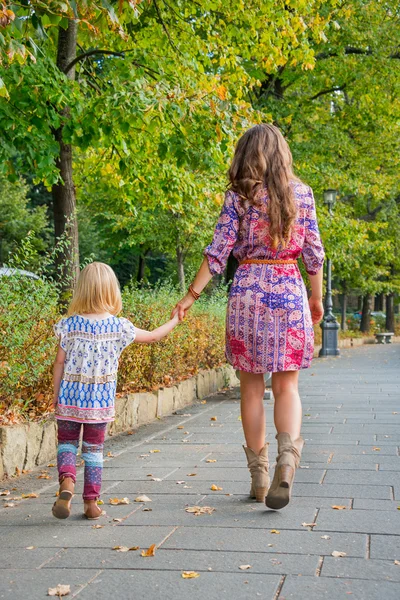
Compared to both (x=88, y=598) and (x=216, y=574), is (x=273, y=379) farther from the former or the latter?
(x=88, y=598)

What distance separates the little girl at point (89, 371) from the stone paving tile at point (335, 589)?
1613 millimetres

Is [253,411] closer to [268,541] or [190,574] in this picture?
[268,541]

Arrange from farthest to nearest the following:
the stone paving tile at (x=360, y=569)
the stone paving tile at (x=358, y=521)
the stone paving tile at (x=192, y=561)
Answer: the stone paving tile at (x=358, y=521) → the stone paving tile at (x=192, y=561) → the stone paving tile at (x=360, y=569)

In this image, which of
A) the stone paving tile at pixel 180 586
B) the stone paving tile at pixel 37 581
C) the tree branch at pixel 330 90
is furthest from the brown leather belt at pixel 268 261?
the tree branch at pixel 330 90

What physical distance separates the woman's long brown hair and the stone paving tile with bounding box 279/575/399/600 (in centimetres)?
189

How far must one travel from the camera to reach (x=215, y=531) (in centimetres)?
424

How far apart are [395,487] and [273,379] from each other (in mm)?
1188

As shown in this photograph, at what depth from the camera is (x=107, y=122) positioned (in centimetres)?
1009

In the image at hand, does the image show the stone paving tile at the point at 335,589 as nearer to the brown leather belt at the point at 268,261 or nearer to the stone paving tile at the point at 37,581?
the stone paving tile at the point at 37,581

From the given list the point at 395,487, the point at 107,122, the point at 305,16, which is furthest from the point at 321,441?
the point at 305,16

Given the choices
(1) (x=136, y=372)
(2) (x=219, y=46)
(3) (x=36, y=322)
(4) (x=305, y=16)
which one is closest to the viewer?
(3) (x=36, y=322)

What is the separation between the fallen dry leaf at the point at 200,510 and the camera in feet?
15.4

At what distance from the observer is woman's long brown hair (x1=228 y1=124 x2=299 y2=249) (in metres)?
4.63

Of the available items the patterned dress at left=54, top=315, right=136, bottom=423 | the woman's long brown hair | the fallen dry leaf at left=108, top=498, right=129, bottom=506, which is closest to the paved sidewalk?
the fallen dry leaf at left=108, top=498, right=129, bottom=506
